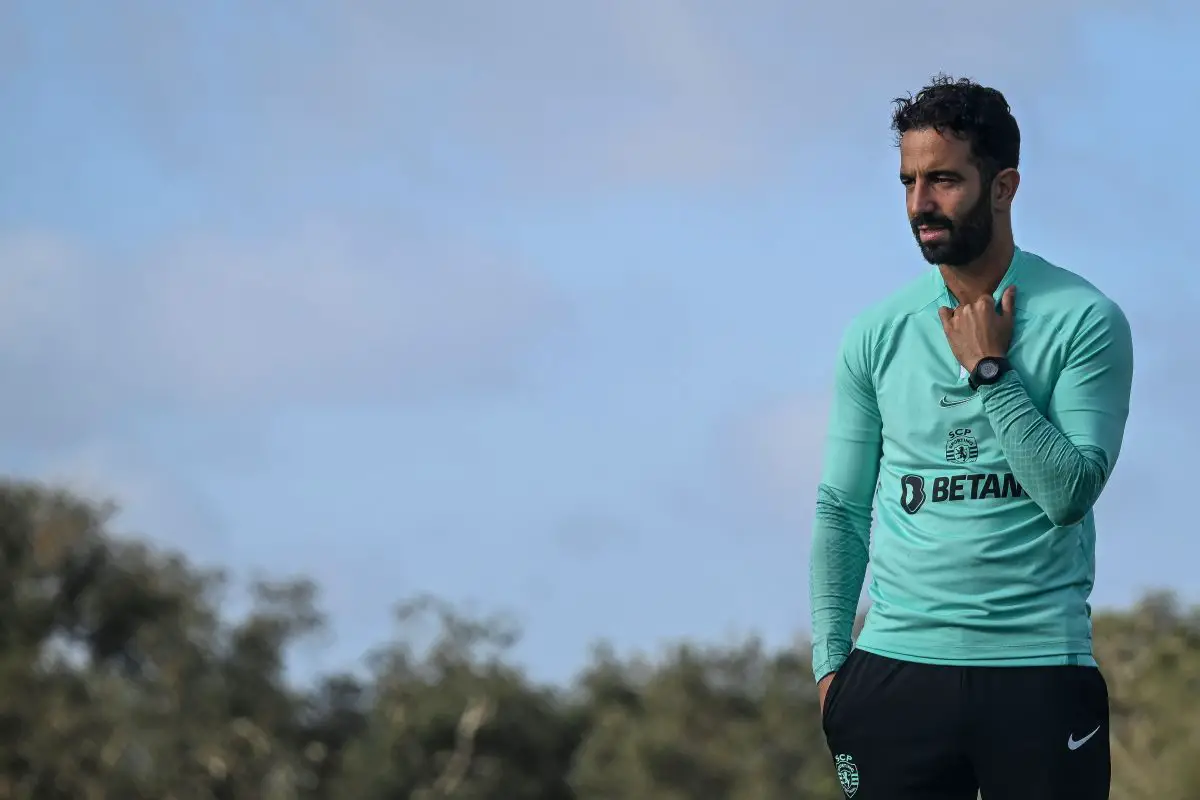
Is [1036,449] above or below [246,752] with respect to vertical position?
below

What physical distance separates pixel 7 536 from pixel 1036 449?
2273 inches

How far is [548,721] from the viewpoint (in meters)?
64.8

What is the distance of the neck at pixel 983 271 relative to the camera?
4.73 metres

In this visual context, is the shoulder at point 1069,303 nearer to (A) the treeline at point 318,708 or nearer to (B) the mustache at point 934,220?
(B) the mustache at point 934,220

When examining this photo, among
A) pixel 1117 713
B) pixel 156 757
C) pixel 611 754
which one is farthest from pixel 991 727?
pixel 611 754

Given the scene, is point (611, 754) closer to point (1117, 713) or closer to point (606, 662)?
point (606, 662)

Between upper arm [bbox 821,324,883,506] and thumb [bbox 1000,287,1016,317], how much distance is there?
0.39 metres

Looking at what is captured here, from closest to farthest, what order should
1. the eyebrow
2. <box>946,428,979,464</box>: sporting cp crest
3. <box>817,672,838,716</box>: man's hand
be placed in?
<box>946,428,979,464</box>: sporting cp crest < the eyebrow < <box>817,672,838,716</box>: man's hand

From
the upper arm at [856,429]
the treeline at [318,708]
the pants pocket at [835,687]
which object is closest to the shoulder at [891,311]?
the upper arm at [856,429]

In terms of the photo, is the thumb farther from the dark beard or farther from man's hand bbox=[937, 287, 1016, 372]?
the dark beard

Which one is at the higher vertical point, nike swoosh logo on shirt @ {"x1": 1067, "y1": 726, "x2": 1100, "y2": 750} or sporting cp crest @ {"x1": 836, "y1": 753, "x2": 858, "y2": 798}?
nike swoosh logo on shirt @ {"x1": 1067, "y1": 726, "x2": 1100, "y2": 750}

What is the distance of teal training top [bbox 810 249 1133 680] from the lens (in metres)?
4.44

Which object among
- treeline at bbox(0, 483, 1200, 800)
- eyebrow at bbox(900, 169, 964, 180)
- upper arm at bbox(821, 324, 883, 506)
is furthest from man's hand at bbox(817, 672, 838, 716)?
treeline at bbox(0, 483, 1200, 800)

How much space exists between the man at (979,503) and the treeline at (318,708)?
45.6m
